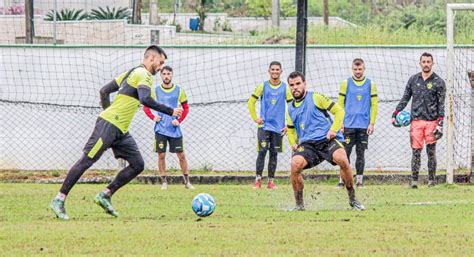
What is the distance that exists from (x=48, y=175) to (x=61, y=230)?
10701mm

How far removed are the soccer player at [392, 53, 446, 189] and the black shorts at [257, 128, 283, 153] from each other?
78.7 inches

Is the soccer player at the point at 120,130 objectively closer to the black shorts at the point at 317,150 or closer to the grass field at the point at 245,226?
the grass field at the point at 245,226

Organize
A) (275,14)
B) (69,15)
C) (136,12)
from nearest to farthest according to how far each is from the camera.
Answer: (69,15)
(136,12)
(275,14)

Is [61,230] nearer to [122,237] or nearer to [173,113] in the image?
[122,237]

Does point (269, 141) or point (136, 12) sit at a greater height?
point (136, 12)

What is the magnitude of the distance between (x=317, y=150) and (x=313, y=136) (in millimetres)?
182

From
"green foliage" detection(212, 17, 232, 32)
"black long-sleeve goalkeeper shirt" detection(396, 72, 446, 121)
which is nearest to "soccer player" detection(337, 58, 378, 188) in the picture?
"black long-sleeve goalkeeper shirt" detection(396, 72, 446, 121)

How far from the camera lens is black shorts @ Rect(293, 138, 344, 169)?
1396 cm

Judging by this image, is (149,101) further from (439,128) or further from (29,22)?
(29,22)

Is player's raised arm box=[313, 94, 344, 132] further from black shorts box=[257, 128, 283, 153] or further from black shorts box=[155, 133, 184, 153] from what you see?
black shorts box=[155, 133, 184, 153]

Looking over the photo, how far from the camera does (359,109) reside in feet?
61.9

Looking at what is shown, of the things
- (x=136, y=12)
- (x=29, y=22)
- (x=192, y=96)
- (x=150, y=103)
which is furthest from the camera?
(x=136, y=12)

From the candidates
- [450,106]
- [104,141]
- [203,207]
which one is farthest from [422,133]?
[104,141]

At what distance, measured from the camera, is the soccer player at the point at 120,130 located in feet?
42.4
